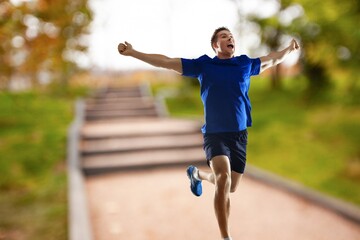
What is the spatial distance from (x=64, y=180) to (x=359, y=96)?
32.1 ft

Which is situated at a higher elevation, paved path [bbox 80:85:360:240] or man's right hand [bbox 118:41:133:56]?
man's right hand [bbox 118:41:133:56]

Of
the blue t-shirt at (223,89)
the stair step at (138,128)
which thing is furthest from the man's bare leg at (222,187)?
the stair step at (138,128)

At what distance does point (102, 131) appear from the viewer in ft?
48.2

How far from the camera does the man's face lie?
1.21 metres

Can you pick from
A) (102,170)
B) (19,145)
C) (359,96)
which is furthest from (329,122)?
(19,145)

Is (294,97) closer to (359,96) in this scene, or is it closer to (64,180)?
(359,96)

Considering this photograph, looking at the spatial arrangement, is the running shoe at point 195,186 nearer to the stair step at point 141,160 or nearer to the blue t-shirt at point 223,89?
the blue t-shirt at point 223,89

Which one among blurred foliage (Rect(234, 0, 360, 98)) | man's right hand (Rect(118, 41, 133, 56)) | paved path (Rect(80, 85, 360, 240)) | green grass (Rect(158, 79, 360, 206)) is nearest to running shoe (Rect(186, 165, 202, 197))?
man's right hand (Rect(118, 41, 133, 56))

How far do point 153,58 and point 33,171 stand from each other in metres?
10.7

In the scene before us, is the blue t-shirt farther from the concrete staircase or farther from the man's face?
the concrete staircase

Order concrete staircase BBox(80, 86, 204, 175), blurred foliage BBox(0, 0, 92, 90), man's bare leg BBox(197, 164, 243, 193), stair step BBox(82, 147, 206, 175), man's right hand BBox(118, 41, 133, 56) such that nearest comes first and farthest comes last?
man's right hand BBox(118, 41, 133, 56) → man's bare leg BBox(197, 164, 243, 193) → blurred foliage BBox(0, 0, 92, 90) → stair step BBox(82, 147, 206, 175) → concrete staircase BBox(80, 86, 204, 175)

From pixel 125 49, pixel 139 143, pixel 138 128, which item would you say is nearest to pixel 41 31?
pixel 125 49

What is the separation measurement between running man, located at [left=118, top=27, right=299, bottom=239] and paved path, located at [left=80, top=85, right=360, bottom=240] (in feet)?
17.8

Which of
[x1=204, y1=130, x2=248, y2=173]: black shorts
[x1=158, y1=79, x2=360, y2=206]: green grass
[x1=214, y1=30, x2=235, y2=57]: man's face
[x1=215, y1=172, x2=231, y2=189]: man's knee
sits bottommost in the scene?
[x1=158, y1=79, x2=360, y2=206]: green grass
